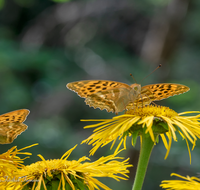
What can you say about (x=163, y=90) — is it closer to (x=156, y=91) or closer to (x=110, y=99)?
(x=156, y=91)

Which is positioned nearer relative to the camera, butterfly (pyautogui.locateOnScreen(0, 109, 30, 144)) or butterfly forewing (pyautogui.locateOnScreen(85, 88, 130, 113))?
butterfly (pyautogui.locateOnScreen(0, 109, 30, 144))

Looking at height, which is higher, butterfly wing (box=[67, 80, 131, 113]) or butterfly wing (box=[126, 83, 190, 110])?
butterfly wing (box=[126, 83, 190, 110])

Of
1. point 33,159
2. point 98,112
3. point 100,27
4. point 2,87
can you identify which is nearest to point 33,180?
point 33,159

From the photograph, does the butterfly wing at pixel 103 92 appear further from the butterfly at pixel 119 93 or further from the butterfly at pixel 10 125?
the butterfly at pixel 10 125

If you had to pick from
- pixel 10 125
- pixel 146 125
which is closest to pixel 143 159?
pixel 146 125

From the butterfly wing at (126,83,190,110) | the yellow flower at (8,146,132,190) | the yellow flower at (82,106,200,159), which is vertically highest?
the butterfly wing at (126,83,190,110)

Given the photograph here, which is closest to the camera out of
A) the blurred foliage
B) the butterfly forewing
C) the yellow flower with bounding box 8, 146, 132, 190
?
the yellow flower with bounding box 8, 146, 132, 190

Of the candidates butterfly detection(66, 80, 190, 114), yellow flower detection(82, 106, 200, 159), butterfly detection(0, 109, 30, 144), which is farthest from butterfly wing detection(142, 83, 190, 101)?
butterfly detection(0, 109, 30, 144)

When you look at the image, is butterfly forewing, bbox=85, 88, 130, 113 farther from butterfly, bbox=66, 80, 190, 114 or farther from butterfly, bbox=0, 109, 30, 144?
butterfly, bbox=0, 109, 30, 144
